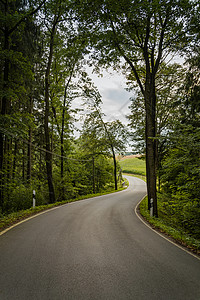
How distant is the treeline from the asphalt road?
6269mm

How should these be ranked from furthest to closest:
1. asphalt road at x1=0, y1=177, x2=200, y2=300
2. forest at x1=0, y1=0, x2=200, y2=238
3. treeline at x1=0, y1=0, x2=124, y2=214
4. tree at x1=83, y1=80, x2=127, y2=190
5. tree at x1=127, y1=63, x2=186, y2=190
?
tree at x1=83, y1=80, x2=127, y2=190
tree at x1=127, y1=63, x2=186, y2=190
treeline at x1=0, y1=0, x2=124, y2=214
forest at x1=0, y1=0, x2=200, y2=238
asphalt road at x1=0, y1=177, x2=200, y2=300

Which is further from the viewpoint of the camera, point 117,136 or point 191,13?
point 117,136

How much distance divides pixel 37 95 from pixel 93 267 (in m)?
13.3

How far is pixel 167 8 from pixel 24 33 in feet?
26.0

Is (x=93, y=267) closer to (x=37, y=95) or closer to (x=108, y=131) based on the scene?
(x=37, y=95)

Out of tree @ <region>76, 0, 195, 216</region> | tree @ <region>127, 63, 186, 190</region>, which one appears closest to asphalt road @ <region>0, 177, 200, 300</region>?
tree @ <region>76, 0, 195, 216</region>

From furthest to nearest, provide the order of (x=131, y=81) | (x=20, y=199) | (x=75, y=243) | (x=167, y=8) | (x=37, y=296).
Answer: (x=131, y=81)
(x=20, y=199)
(x=167, y=8)
(x=75, y=243)
(x=37, y=296)

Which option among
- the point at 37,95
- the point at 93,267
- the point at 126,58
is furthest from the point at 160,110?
the point at 93,267

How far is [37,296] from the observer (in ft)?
8.43

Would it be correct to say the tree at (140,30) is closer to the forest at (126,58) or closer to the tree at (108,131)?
the forest at (126,58)

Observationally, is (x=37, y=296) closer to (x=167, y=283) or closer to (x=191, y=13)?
(x=167, y=283)

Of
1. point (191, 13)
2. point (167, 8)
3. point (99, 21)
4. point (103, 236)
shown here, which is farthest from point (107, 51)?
point (103, 236)

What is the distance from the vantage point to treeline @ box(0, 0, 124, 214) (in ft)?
33.5

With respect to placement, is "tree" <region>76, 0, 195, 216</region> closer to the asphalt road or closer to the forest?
the forest
